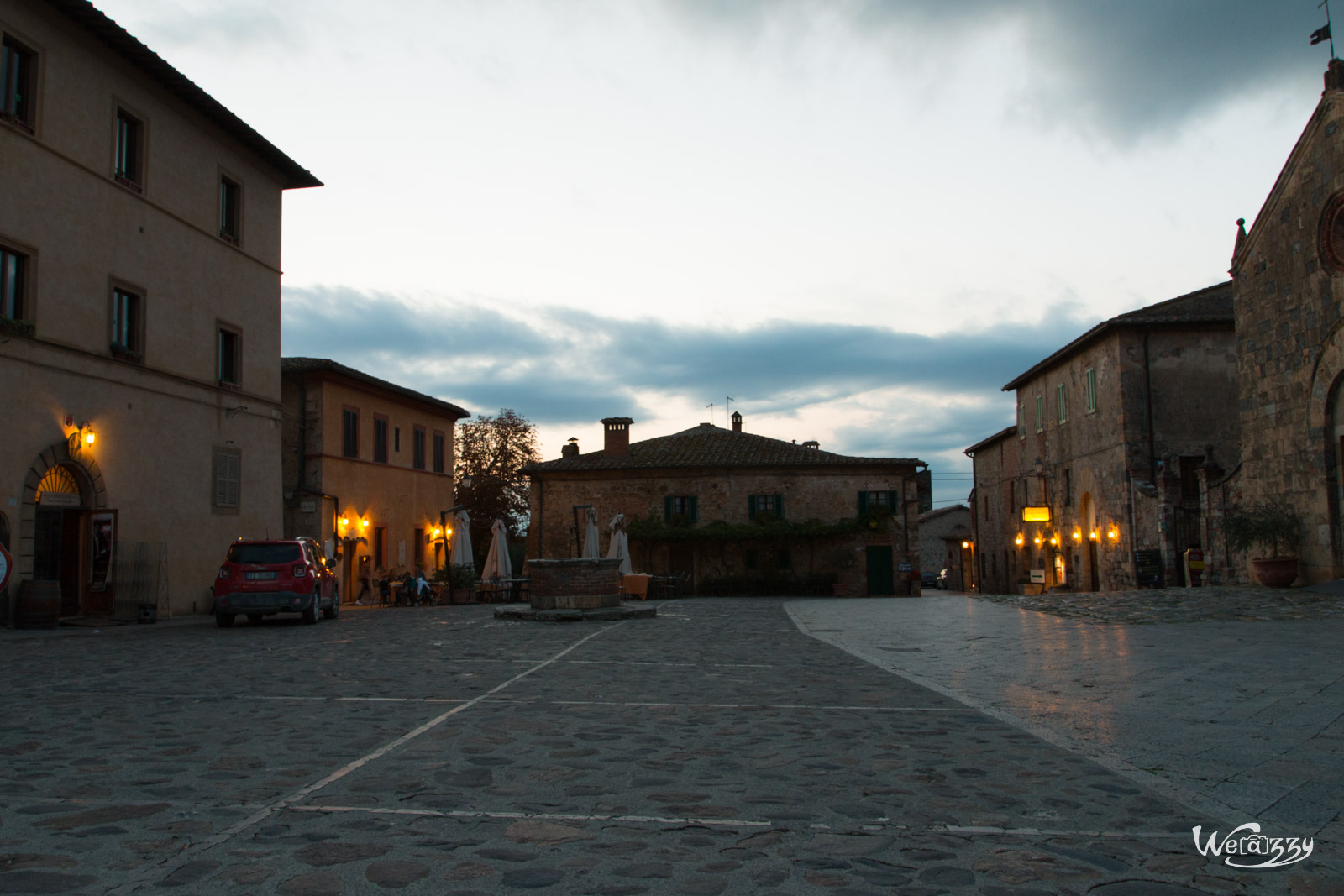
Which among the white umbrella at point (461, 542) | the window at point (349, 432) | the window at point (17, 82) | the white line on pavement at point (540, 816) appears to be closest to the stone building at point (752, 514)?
the white umbrella at point (461, 542)

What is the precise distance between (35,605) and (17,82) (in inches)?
341

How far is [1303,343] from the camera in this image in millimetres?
19281

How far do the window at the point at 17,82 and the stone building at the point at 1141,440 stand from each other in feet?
80.0

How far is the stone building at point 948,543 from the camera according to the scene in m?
60.9

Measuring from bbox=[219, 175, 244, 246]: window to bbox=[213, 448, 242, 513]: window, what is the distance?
190 inches

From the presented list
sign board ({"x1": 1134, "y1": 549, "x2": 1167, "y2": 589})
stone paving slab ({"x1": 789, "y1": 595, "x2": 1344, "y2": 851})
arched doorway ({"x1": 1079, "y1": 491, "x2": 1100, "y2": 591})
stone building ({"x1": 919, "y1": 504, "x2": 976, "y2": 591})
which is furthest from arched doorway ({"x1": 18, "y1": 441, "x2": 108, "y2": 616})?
stone building ({"x1": 919, "y1": 504, "x2": 976, "y2": 591})

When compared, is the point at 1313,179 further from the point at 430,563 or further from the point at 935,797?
the point at 430,563

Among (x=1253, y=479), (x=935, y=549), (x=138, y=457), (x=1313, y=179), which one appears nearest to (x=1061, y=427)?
(x=1253, y=479)

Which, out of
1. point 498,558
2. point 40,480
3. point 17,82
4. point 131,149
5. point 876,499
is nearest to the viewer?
point 17,82

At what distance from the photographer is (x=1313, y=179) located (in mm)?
19047

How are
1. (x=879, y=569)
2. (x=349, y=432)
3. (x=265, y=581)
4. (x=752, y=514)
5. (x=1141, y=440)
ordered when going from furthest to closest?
(x=752, y=514) < (x=879, y=569) < (x=349, y=432) < (x=1141, y=440) < (x=265, y=581)

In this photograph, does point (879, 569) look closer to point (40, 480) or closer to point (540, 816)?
point (40, 480)

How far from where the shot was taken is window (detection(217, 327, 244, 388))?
2280cm

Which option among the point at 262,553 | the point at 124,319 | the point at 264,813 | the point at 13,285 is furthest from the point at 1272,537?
the point at 13,285
